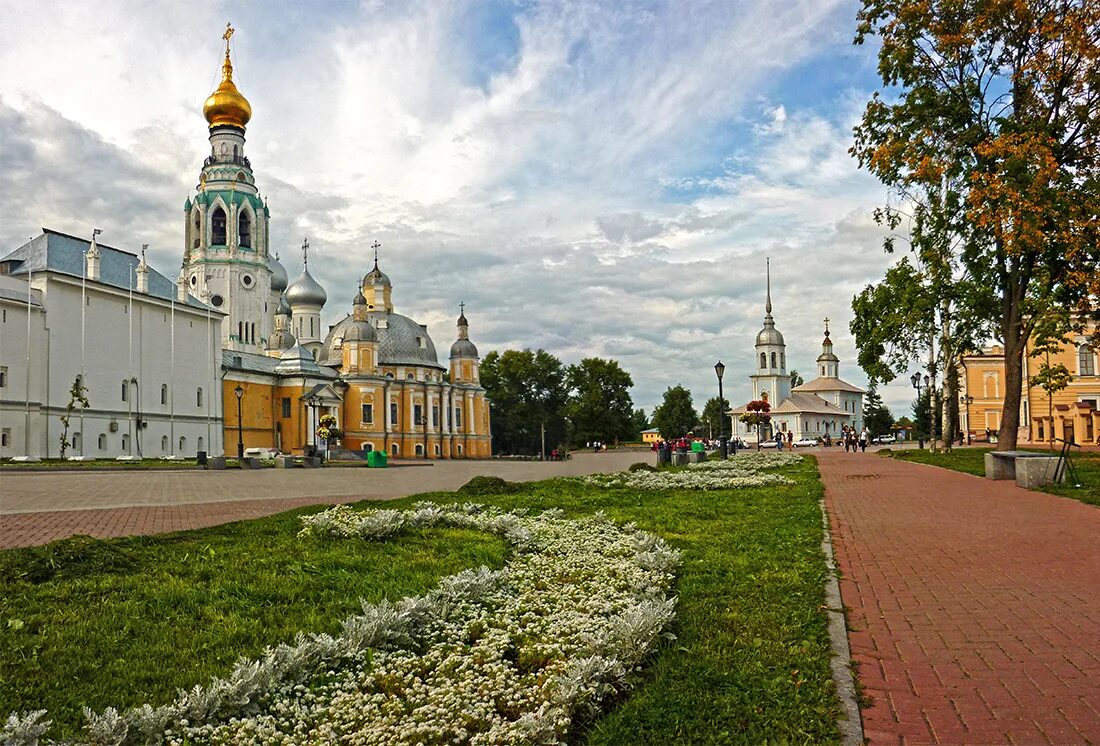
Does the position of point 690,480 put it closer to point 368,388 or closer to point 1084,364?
point 1084,364

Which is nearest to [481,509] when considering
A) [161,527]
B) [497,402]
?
[161,527]

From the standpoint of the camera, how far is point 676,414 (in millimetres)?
106688

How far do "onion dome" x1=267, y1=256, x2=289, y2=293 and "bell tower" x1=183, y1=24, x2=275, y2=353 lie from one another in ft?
14.6

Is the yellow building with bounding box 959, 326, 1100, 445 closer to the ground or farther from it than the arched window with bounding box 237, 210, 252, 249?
closer to the ground

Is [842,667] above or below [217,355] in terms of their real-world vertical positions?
below

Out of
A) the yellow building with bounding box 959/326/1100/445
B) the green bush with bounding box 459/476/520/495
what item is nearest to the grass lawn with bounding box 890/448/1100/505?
the green bush with bounding box 459/476/520/495

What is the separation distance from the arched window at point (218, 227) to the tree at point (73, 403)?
30342 mm

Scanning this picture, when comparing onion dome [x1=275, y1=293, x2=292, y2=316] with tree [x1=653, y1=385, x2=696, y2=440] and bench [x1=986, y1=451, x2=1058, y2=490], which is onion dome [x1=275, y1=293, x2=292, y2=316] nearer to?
tree [x1=653, y1=385, x2=696, y2=440]

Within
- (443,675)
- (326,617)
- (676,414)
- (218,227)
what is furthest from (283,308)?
(443,675)

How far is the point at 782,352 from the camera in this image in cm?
10675

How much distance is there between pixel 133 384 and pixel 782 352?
77.5 metres

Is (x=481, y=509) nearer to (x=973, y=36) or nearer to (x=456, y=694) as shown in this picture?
(x=456, y=694)

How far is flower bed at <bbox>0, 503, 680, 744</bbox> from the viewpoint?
3.86 metres

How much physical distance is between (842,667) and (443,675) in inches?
88.4
